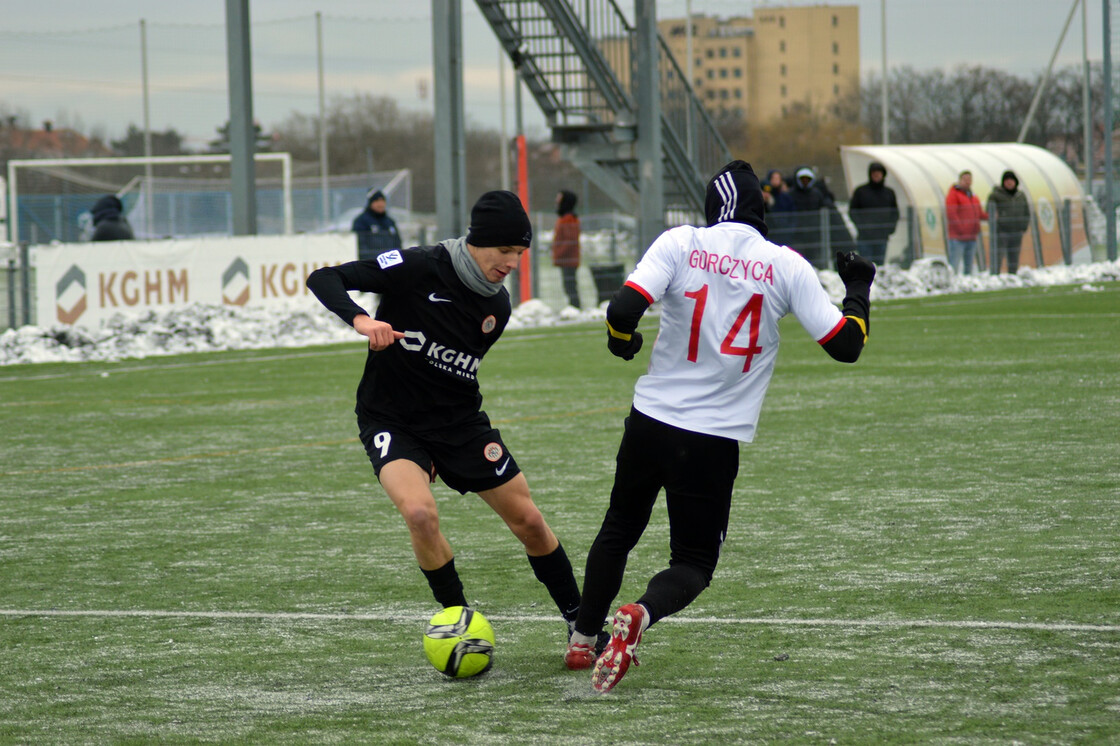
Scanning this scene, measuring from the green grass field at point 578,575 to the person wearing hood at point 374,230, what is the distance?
316 inches

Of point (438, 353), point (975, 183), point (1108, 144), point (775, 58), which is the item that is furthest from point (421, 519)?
point (775, 58)

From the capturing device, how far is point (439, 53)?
72.2 ft

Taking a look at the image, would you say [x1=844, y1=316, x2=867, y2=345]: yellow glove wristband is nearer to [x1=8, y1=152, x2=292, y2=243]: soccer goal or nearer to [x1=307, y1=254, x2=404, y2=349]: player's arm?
[x1=307, y1=254, x2=404, y2=349]: player's arm

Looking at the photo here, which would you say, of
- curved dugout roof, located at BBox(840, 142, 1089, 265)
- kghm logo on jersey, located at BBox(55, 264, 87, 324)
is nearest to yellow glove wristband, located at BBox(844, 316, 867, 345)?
kghm logo on jersey, located at BBox(55, 264, 87, 324)

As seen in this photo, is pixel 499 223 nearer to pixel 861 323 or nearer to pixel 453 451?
pixel 453 451

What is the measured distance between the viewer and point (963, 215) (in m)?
25.2

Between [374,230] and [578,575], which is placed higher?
[374,230]

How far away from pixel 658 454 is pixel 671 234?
691 mm

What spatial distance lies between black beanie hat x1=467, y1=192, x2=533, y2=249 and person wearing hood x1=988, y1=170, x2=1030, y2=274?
2269cm

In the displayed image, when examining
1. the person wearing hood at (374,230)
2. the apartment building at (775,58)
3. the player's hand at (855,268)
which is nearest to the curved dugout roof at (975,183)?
the person wearing hood at (374,230)

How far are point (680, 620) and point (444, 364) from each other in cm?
136

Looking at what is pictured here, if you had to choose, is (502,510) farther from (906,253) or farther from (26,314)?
(906,253)

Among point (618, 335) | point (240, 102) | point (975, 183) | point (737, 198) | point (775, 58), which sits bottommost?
point (618, 335)

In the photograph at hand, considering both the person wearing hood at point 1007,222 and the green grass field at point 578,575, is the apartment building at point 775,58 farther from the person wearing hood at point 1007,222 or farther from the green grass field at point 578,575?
the green grass field at point 578,575
